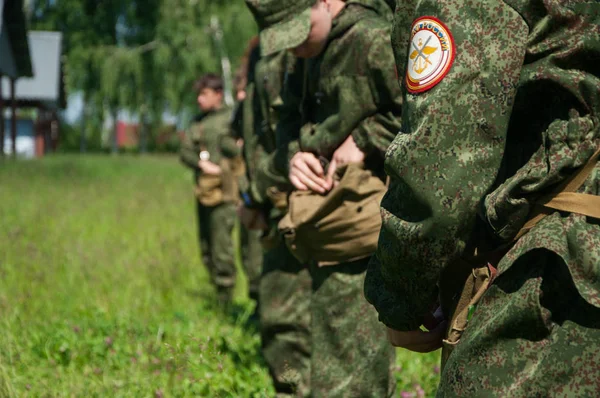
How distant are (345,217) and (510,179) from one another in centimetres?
148

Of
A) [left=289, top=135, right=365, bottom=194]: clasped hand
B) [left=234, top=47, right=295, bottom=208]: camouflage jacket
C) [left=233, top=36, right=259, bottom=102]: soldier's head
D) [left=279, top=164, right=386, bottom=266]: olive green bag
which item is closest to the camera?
[left=279, top=164, right=386, bottom=266]: olive green bag

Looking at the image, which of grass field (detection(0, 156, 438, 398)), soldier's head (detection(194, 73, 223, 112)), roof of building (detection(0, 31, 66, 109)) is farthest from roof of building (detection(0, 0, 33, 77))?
soldier's head (detection(194, 73, 223, 112))

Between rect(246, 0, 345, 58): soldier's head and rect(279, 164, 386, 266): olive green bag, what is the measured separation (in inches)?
20.3

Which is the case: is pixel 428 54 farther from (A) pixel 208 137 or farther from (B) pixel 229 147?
(A) pixel 208 137

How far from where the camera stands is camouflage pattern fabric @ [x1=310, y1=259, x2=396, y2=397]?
11.8 ft

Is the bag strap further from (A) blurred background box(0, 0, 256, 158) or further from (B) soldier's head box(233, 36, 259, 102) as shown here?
(A) blurred background box(0, 0, 256, 158)

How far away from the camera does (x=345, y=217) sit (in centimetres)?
350

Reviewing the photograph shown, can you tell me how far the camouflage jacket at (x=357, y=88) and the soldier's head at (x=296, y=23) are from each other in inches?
1.7

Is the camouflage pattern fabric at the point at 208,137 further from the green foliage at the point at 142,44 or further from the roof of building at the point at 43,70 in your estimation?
the roof of building at the point at 43,70

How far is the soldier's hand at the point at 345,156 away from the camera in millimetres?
3577

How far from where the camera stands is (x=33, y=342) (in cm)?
523

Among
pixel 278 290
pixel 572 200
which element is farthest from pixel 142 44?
pixel 572 200

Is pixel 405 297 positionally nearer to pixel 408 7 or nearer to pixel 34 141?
pixel 408 7

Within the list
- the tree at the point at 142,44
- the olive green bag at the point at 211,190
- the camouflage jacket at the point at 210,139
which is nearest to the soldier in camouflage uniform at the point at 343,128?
the olive green bag at the point at 211,190
